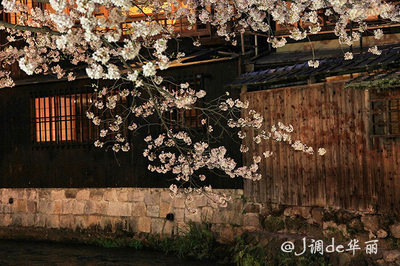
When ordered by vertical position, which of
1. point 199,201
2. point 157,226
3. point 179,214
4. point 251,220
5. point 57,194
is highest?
point 57,194

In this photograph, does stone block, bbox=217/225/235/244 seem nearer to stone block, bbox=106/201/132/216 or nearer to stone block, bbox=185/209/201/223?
stone block, bbox=185/209/201/223

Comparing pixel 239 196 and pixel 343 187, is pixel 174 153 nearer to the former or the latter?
pixel 239 196

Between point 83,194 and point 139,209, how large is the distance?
224 centimetres

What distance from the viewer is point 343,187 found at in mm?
14258

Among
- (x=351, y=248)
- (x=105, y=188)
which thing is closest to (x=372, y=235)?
(x=351, y=248)

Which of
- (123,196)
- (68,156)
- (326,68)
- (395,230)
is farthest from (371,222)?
(68,156)

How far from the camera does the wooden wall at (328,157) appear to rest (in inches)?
530

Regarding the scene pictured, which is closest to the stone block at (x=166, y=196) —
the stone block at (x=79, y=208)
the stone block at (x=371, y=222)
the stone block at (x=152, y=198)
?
the stone block at (x=152, y=198)

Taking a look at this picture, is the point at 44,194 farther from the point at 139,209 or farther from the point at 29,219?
the point at 139,209

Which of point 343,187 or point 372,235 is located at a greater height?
point 343,187

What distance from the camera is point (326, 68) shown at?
47.3 ft

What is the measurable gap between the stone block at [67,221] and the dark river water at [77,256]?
25.3 inches

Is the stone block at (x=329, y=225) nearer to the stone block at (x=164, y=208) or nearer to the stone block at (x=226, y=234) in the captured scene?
the stone block at (x=226, y=234)

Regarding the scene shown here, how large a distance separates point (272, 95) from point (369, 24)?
327 centimetres
